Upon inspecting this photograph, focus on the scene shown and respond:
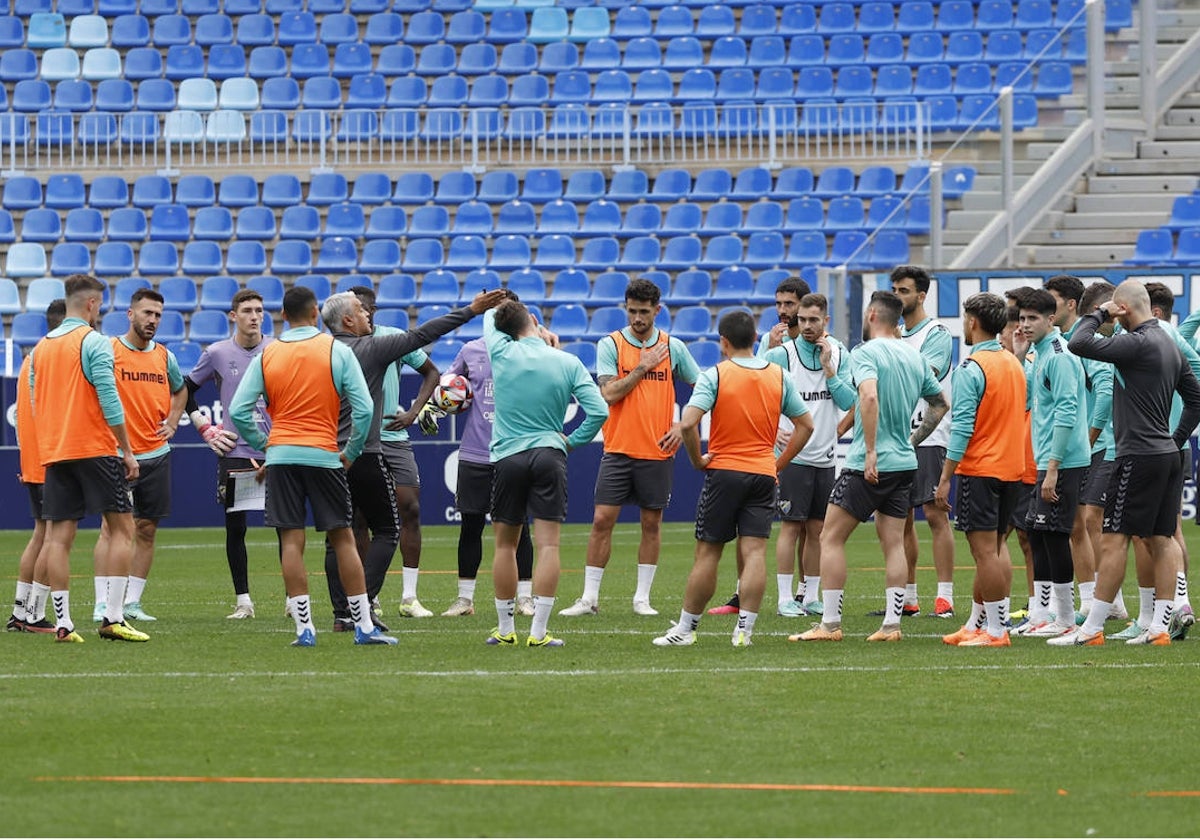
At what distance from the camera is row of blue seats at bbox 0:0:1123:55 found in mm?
30172

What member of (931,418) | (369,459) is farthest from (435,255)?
(931,418)

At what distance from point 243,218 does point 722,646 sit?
64.9 ft

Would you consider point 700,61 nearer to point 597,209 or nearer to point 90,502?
point 597,209

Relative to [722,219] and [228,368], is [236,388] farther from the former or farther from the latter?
[722,219]

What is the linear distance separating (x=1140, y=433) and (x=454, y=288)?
58.1 ft

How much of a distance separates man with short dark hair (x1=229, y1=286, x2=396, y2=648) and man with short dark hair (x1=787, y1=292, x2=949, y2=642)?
2.74 m

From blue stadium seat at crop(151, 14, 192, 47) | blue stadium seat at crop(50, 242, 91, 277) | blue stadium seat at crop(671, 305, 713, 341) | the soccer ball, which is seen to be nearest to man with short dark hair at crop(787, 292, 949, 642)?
the soccer ball

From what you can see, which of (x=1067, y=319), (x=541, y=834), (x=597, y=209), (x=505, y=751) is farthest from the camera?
(x=597, y=209)

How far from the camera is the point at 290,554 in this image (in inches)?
435

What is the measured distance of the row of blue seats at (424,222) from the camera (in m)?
27.9

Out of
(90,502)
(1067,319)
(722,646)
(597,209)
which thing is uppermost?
(597,209)

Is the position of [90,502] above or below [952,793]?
above

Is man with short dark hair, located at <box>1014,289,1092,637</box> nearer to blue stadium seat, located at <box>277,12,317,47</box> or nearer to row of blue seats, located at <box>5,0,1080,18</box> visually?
row of blue seats, located at <box>5,0,1080,18</box>

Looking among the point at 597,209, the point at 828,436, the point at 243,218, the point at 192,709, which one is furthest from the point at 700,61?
the point at 192,709
